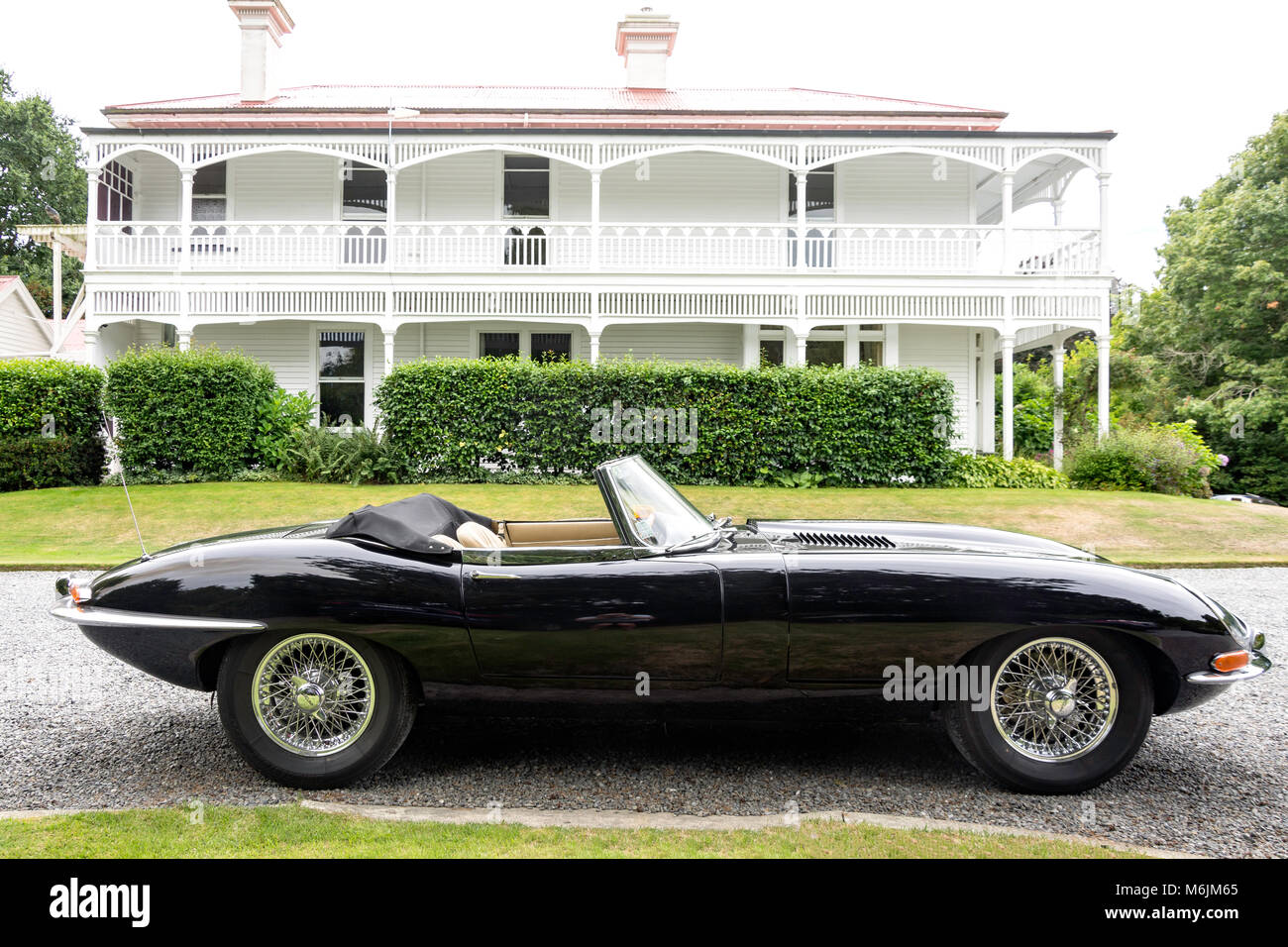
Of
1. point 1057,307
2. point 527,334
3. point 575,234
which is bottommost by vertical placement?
point 527,334

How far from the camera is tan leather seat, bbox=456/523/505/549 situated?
10.6 ft

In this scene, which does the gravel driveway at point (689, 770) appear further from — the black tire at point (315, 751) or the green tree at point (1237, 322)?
the green tree at point (1237, 322)

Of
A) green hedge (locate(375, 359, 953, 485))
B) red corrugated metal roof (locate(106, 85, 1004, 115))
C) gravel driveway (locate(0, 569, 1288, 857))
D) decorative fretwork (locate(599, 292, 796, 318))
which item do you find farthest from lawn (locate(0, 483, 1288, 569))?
red corrugated metal roof (locate(106, 85, 1004, 115))

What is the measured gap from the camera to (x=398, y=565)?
2.92 metres

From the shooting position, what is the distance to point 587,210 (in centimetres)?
1794

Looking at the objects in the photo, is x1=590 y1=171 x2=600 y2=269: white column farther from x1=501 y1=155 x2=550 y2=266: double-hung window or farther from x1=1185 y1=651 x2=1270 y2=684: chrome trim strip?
x1=1185 y1=651 x2=1270 y2=684: chrome trim strip

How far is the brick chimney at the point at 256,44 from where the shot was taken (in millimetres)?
19250

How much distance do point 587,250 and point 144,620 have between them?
48.5ft

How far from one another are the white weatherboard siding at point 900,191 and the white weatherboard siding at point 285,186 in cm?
1197

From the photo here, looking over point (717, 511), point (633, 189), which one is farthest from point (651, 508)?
point (633, 189)

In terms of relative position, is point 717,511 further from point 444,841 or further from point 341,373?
point 341,373

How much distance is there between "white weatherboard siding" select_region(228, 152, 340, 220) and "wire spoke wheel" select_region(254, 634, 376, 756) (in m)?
17.4

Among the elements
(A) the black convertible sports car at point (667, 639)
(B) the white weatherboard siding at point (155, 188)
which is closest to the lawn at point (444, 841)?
(A) the black convertible sports car at point (667, 639)

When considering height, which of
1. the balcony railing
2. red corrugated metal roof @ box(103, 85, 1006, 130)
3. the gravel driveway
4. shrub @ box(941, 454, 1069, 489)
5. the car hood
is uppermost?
red corrugated metal roof @ box(103, 85, 1006, 130)
